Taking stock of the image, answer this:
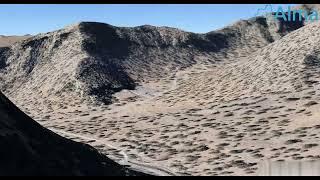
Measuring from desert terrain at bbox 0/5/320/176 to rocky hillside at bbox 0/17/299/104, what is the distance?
8.7 inches

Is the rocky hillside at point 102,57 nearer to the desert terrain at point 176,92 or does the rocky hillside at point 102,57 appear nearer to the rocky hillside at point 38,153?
the desert terrain at point 176,92

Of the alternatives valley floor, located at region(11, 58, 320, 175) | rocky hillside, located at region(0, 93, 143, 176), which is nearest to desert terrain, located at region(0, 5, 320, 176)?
valley floor, located at region(11, 58, 320, 175)

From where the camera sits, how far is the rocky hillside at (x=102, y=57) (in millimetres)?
86812

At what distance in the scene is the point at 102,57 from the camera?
314 feet

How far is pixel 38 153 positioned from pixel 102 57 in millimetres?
66007

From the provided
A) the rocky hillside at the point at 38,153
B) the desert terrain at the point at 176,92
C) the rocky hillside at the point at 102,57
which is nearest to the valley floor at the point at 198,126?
the desert terrain at the point at 176,92

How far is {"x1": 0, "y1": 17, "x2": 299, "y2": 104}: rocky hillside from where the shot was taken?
86.8 meters

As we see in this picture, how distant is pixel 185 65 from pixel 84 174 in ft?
227

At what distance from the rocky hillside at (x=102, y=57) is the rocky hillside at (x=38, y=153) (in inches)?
1723

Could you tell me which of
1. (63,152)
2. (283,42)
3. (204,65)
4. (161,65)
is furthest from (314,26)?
(63,152)

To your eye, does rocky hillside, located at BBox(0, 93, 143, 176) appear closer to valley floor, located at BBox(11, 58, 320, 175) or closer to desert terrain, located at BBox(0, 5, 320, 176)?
valley floor, located at BBox(11, 58, 320, 175)

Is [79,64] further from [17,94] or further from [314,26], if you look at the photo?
[314,26]

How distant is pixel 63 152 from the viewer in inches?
1281

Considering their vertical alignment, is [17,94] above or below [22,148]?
above
